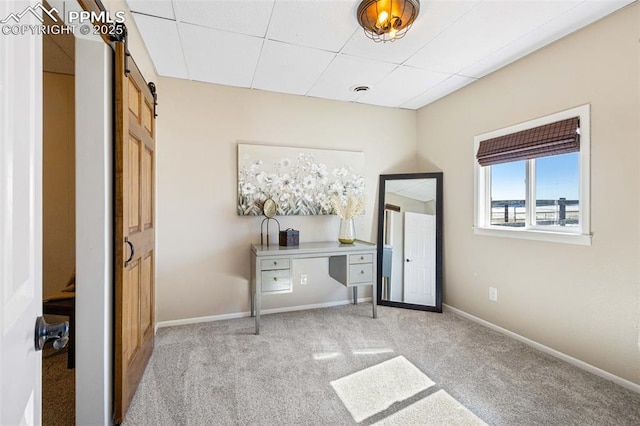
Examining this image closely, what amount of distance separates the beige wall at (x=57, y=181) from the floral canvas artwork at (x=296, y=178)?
152 centimetres

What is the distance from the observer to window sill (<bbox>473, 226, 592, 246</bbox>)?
2229mm

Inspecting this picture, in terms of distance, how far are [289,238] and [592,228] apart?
2.52 meters

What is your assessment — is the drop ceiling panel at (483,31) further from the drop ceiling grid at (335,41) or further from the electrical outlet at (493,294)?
the electrical outlet at (493,294)

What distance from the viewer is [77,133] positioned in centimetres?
150

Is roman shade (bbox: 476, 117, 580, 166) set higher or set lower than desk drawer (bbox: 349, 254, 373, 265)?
higher

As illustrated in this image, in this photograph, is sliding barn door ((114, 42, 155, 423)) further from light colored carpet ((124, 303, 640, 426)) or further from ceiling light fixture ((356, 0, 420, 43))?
ceiling light fixture ((356, 0, 420, 43))

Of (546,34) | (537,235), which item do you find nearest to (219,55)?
(546,34)

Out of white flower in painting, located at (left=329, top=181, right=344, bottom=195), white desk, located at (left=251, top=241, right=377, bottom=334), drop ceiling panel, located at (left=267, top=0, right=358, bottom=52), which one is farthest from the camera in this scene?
white flower in painting, located at (left=329, top=181, right=344, bottom=195)

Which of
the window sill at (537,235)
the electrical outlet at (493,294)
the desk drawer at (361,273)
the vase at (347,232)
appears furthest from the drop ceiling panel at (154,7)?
the electrical outlet at (493,294)

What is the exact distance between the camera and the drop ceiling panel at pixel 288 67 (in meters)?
2.48

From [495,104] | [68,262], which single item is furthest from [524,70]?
[68,262]

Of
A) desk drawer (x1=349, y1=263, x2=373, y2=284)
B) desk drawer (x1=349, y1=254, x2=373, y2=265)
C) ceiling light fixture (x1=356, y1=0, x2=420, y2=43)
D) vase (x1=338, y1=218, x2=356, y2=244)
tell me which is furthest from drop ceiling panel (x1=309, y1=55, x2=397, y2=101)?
desk drawer (x1=349, y1=263, x2=373, y2=284)

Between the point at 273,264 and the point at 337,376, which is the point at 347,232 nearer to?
the point at 273,264

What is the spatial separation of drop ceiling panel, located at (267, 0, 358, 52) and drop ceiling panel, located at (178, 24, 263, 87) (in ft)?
0.84
